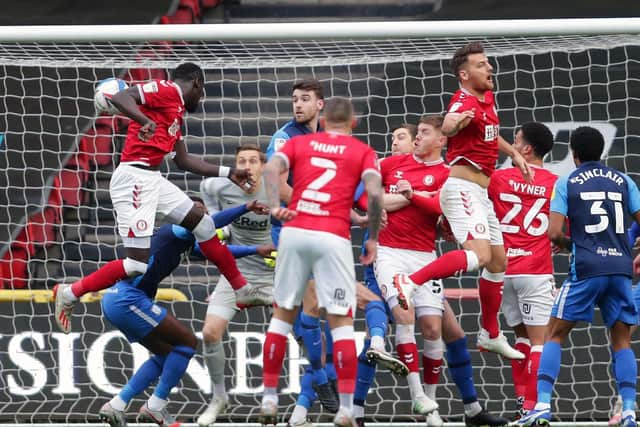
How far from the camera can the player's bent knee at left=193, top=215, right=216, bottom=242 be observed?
9.62 meters

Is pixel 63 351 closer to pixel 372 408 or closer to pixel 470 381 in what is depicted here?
pixel 372 408

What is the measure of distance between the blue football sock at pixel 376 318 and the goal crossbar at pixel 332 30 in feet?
7.09

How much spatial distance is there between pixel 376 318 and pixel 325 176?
1.77 meters

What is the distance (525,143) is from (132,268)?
10.4 ft

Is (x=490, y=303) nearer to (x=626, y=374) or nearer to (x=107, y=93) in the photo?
(x=626, y=374)

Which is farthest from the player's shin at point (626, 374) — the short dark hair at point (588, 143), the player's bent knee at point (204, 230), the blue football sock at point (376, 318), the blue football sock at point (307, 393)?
the player's bent knee at point (204, 230)

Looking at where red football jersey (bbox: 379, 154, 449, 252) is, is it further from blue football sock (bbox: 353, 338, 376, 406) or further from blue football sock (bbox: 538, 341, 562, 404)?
blue football sock (bbox: 538, 341, 562, 404)

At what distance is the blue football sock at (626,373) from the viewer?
902cm

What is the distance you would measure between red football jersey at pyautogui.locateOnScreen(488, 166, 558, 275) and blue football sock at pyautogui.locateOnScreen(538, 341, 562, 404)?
1.09 metres

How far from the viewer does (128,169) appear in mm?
9438

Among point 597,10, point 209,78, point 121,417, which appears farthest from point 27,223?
point 597,10

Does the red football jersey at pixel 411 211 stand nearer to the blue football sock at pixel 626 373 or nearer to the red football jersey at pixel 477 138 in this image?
the red football jersey at pixel 477 138

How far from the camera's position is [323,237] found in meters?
7.90

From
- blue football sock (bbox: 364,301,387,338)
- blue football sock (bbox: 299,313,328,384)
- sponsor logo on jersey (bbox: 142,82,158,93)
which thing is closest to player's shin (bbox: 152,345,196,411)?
blue football sock (bbox: 299,313,328,384)
